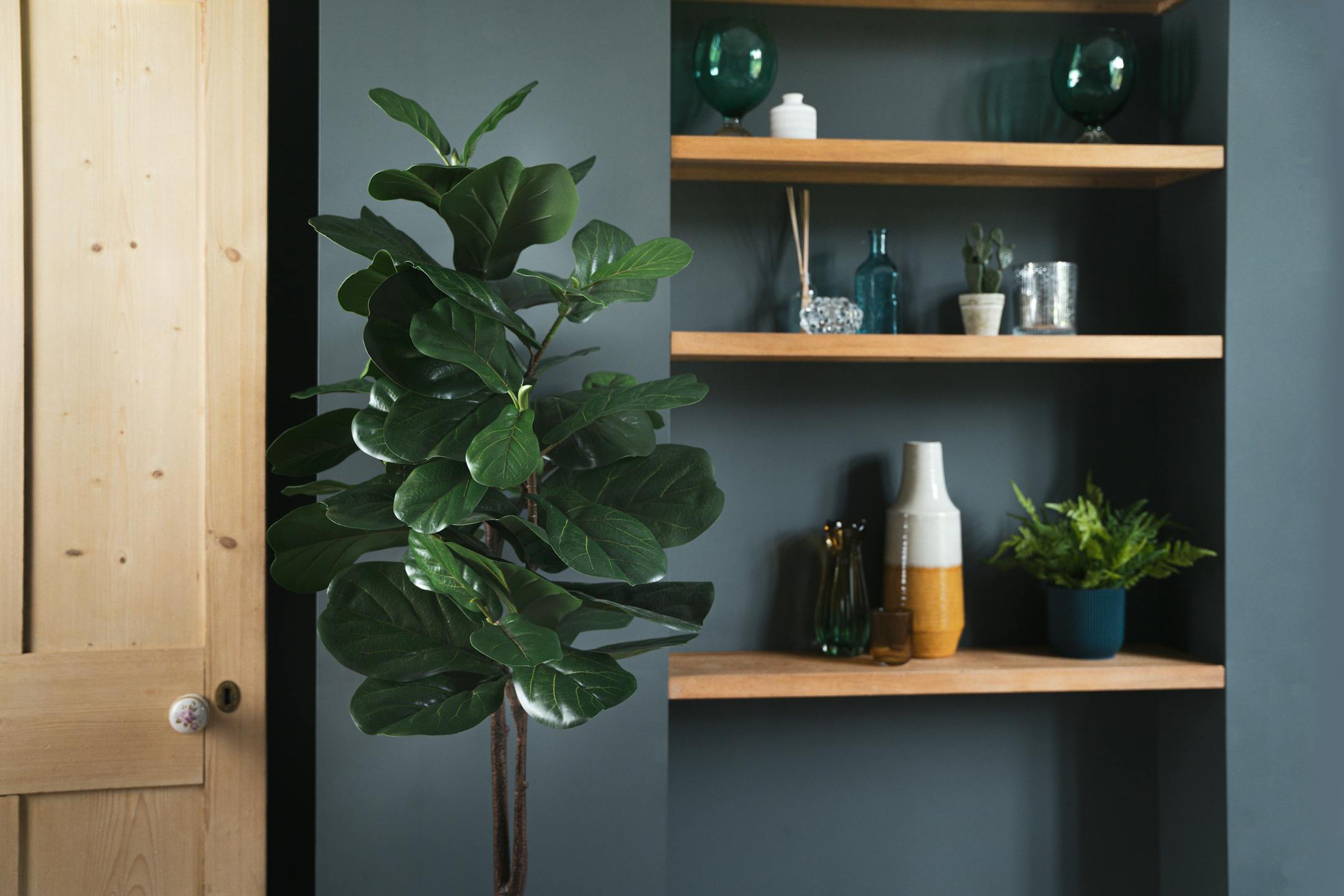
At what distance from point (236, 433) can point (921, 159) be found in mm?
1329

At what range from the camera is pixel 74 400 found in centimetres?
161

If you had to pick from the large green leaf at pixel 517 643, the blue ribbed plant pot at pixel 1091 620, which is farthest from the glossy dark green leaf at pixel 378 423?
the blue ribbed plant pot at pixel 1091 620

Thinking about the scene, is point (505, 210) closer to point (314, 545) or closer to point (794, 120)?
point (314, 545)

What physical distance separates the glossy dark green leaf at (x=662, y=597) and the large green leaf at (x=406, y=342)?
Answer: 309 mm

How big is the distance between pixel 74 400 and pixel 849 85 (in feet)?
Answer: 5.27

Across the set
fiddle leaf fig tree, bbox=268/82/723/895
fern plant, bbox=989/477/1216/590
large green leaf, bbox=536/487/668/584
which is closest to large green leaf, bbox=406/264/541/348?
fiddle leaf fig tree, bbox=268/82/723/895

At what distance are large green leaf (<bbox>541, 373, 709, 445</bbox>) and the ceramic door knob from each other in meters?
0.87

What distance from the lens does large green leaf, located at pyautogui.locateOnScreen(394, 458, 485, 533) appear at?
3.61 feet

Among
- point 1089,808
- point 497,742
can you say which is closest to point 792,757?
point 1089,808

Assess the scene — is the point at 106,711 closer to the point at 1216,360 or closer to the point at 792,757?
the point at 792,757

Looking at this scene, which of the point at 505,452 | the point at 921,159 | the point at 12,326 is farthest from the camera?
the point at 921,159

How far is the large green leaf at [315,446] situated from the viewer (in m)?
1.32

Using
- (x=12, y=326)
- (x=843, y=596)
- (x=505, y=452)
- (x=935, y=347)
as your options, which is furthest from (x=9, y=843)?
(x=935, y=347)

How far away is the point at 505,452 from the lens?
1088 mm
